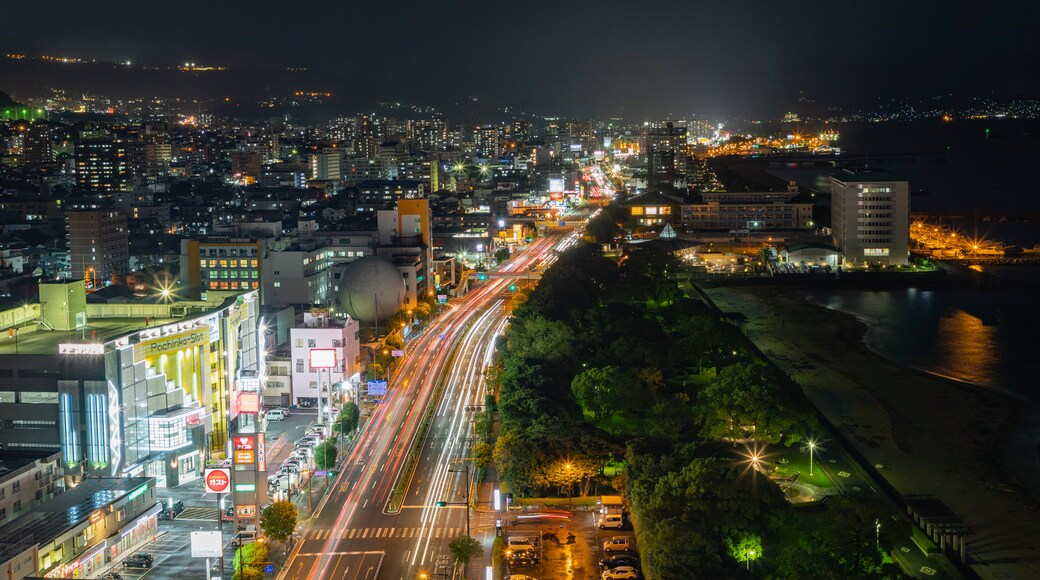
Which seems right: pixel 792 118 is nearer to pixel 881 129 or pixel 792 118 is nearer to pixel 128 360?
pixel 881 129

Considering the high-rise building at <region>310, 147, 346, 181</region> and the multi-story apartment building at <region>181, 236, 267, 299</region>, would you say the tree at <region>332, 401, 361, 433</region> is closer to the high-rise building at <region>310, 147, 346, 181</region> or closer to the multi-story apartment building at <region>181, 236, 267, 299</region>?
the multi-story apartment building at <region>181, 236, 267, 299</region>

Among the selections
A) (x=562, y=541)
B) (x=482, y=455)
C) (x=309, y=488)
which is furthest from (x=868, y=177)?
(x=562, y=541)

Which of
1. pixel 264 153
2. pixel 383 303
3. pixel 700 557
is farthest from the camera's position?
pixel 264 153

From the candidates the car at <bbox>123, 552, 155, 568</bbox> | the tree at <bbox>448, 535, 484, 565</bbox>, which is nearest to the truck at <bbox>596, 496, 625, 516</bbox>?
the tree at <bbox>448, 535, 484, 565</bbox>

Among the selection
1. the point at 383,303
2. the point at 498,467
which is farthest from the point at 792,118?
the point at 498,467

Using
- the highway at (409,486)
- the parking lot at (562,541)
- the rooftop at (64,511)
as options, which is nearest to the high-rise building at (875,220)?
the highway at (409,486)

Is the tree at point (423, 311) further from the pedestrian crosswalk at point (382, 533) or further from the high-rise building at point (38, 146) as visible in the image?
the high-rise building at point (38, 146)
